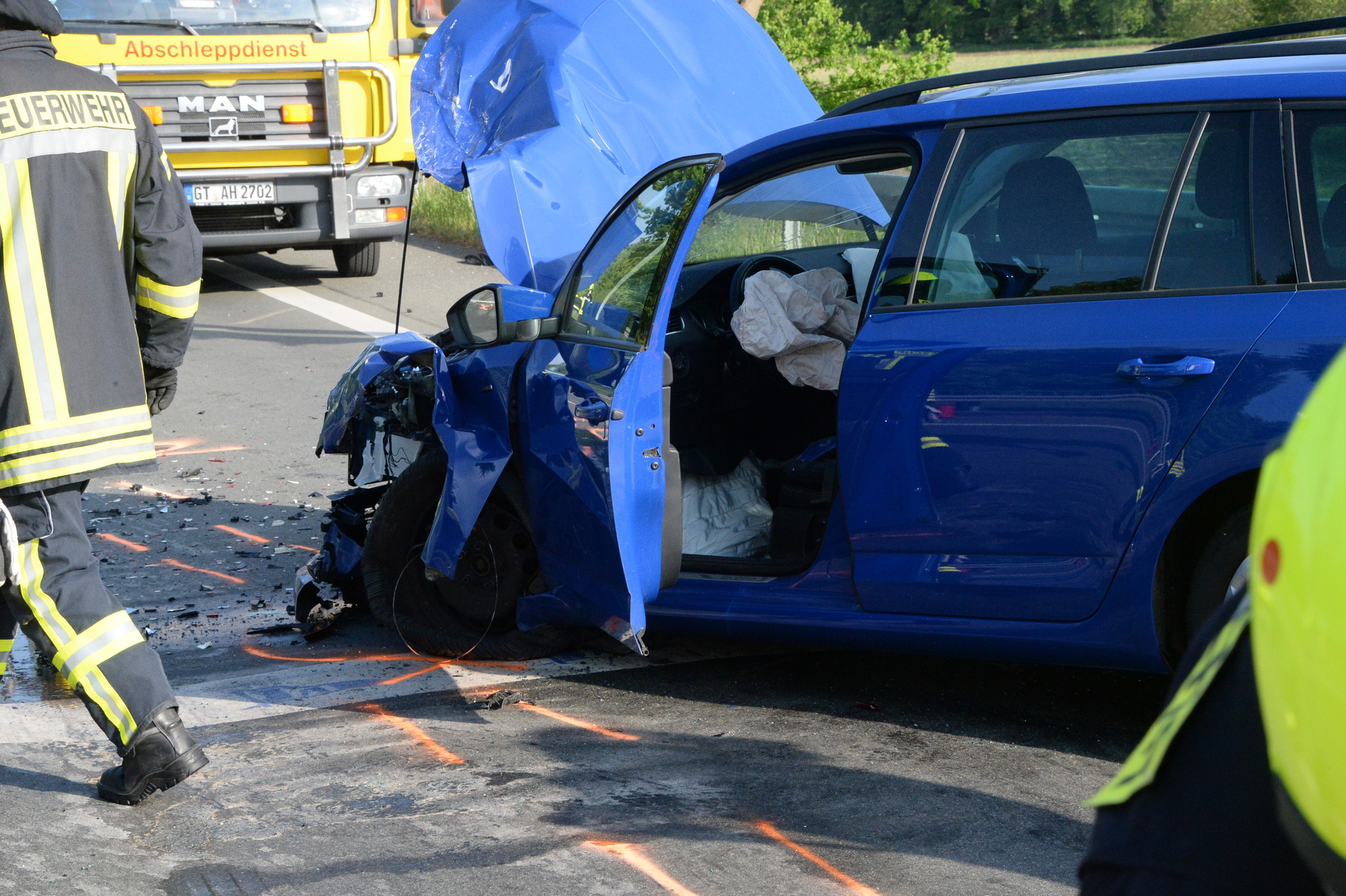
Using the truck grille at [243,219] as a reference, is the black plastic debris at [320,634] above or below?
below

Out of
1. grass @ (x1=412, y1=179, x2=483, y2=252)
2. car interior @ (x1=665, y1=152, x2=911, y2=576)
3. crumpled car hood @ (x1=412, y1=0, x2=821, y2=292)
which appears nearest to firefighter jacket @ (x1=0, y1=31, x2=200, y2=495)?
crumpled car hood @ (x1=412, y1=0, x2=821, y2=292)

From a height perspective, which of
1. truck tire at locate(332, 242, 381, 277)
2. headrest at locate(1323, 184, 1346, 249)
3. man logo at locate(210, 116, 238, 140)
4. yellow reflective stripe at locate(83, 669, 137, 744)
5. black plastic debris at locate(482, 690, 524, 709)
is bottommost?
black plastic debris at locate(482, 690, 524, 709)

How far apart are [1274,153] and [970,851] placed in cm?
175

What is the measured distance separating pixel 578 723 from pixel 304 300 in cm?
760

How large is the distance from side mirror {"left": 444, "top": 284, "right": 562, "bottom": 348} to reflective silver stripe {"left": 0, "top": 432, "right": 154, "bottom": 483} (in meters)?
1.04

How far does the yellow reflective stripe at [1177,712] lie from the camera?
128 centimetres

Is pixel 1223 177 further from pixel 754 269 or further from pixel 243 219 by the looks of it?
pixel 243 219

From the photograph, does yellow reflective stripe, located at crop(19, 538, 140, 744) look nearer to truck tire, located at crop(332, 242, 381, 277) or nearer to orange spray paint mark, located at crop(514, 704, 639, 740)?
orange spray paint mark, located at crop(514, 704, 639, 740)

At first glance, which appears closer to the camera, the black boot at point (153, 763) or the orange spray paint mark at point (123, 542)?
the black boot at point (153, 763)

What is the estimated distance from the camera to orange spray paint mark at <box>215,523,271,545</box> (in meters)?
5.53

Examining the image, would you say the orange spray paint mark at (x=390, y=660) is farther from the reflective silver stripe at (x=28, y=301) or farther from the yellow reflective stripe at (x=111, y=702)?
the reflective silver stripe at (x=28, y=301)

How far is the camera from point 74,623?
10.5 ft

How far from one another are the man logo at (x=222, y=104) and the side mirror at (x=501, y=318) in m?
6.40

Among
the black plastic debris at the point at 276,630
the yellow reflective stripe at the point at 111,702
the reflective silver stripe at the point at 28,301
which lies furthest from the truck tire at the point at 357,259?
the yellow reflective stripe at the point at 111,702
